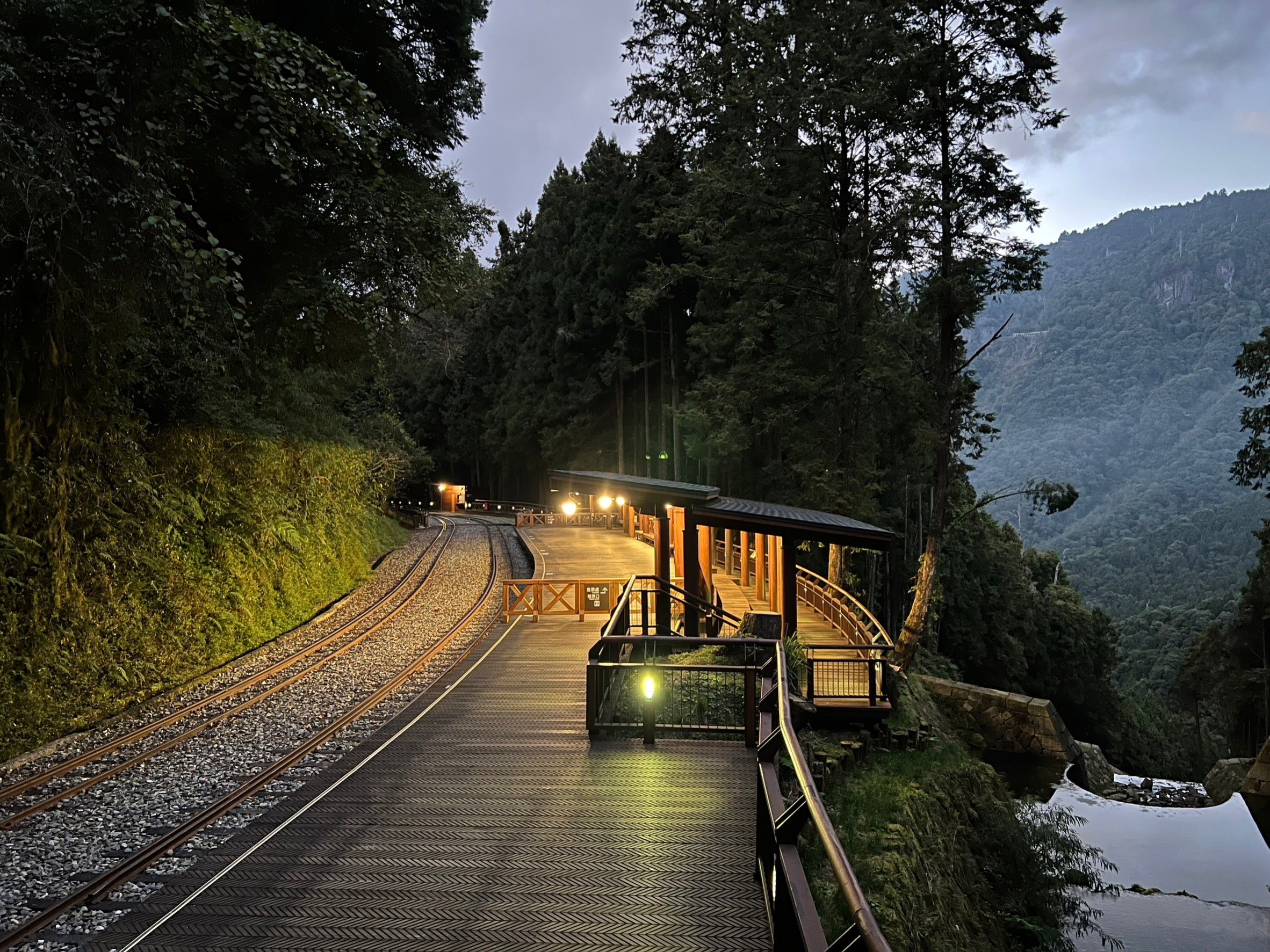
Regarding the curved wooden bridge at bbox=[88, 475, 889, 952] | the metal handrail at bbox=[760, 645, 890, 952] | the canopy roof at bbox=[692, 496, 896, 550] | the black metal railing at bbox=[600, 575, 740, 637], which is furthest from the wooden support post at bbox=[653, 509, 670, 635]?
the metal handrail at bbox=[760, 645, 890, 952]

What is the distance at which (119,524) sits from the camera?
11.1 m

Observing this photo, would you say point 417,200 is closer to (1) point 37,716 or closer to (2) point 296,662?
(2) point 296,662

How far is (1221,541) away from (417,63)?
89370 mm

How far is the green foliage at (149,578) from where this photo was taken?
9078 mm

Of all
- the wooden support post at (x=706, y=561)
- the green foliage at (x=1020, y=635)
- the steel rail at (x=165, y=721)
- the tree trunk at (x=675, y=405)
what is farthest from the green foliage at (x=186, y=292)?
the green foliage at (x=1020, y=635)

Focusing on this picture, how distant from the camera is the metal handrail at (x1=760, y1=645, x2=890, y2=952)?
204 centimetres

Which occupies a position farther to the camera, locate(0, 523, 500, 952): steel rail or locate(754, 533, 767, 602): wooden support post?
locate(754, 533, 767, 602): wooden support post

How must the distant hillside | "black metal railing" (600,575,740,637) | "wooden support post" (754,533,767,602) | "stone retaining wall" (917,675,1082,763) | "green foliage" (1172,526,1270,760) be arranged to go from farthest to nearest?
the distant hillside → "green foliage" (1172,526,1270,760) → "stone retaining wall" (917,675,1082,763) → "wooden support post" (754,533,767,602) → "black metal railing" (600,575,740,637)

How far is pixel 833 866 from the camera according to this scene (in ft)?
8.18

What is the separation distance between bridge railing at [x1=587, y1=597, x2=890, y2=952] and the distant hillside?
57737 millimetres

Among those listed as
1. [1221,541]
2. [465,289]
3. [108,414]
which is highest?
[465,289]

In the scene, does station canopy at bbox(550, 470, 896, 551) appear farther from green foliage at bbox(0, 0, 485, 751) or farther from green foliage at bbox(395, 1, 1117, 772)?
green foliage at bbox(0, 0, 485, 751)

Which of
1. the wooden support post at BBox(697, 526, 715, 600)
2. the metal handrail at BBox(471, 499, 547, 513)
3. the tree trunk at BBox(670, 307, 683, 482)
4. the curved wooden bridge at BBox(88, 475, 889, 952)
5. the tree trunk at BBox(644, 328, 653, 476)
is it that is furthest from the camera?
the metal handrail at BBox(471, 499, 547, 513)

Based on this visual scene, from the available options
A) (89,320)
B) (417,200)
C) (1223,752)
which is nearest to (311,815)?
(89,320)
